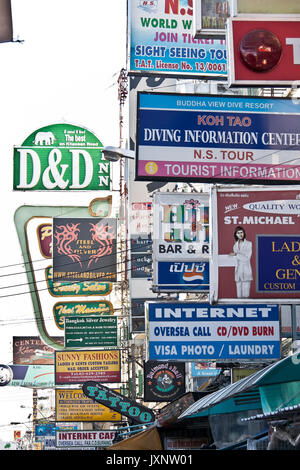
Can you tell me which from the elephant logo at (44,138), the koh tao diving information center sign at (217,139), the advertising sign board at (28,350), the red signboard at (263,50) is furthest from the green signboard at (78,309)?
the red signboard at (263,50)

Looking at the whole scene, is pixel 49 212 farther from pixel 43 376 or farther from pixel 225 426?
pixel 225 426

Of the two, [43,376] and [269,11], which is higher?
[269,11]

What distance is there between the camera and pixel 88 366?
3098 cm

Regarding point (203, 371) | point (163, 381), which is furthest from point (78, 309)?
point (163, 381)

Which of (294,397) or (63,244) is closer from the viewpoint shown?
(294,397)

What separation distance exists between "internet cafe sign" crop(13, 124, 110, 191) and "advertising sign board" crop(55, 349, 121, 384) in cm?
673

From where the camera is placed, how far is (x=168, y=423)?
16281 millimetres

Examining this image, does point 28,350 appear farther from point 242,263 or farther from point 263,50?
point 263,50

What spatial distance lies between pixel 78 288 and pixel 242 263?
1688 cm

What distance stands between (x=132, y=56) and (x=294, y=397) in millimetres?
9449

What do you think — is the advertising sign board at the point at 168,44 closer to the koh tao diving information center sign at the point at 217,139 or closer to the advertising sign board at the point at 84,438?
the koh tao diving information center sign at the point at 217,139
